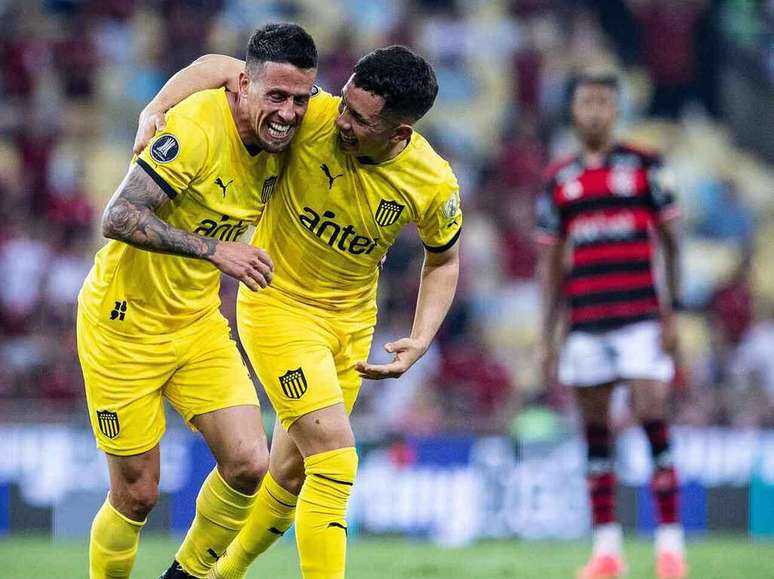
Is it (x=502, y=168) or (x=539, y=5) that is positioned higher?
(x=539, y=5)

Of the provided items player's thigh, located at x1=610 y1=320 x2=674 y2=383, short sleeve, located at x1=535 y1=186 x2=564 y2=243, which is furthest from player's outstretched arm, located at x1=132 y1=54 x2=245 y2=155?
player's thigh, located at x1=610 y1=320 x2=674 y2=383

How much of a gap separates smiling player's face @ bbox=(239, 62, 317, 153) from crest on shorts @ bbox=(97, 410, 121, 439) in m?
1.34

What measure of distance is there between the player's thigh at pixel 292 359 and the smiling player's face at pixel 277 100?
0.83 m

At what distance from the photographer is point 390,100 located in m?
5.61

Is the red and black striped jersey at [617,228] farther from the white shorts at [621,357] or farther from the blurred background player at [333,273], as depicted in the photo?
the blurred background player at [333,273]

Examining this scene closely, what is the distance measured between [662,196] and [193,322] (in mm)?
3172

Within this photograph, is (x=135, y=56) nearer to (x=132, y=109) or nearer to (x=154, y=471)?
(x=132, y=109)

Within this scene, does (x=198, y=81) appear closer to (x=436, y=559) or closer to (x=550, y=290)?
(x=550, y=290)

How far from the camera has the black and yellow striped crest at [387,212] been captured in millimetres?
5945

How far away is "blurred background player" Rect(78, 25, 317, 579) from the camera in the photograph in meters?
5.59

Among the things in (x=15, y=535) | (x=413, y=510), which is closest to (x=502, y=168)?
(x=413, y=510)

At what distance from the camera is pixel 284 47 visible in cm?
555

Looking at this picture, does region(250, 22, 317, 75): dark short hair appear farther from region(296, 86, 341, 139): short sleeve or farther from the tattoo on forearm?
the tattoo on forearm

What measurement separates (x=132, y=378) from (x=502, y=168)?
32.7 ft
